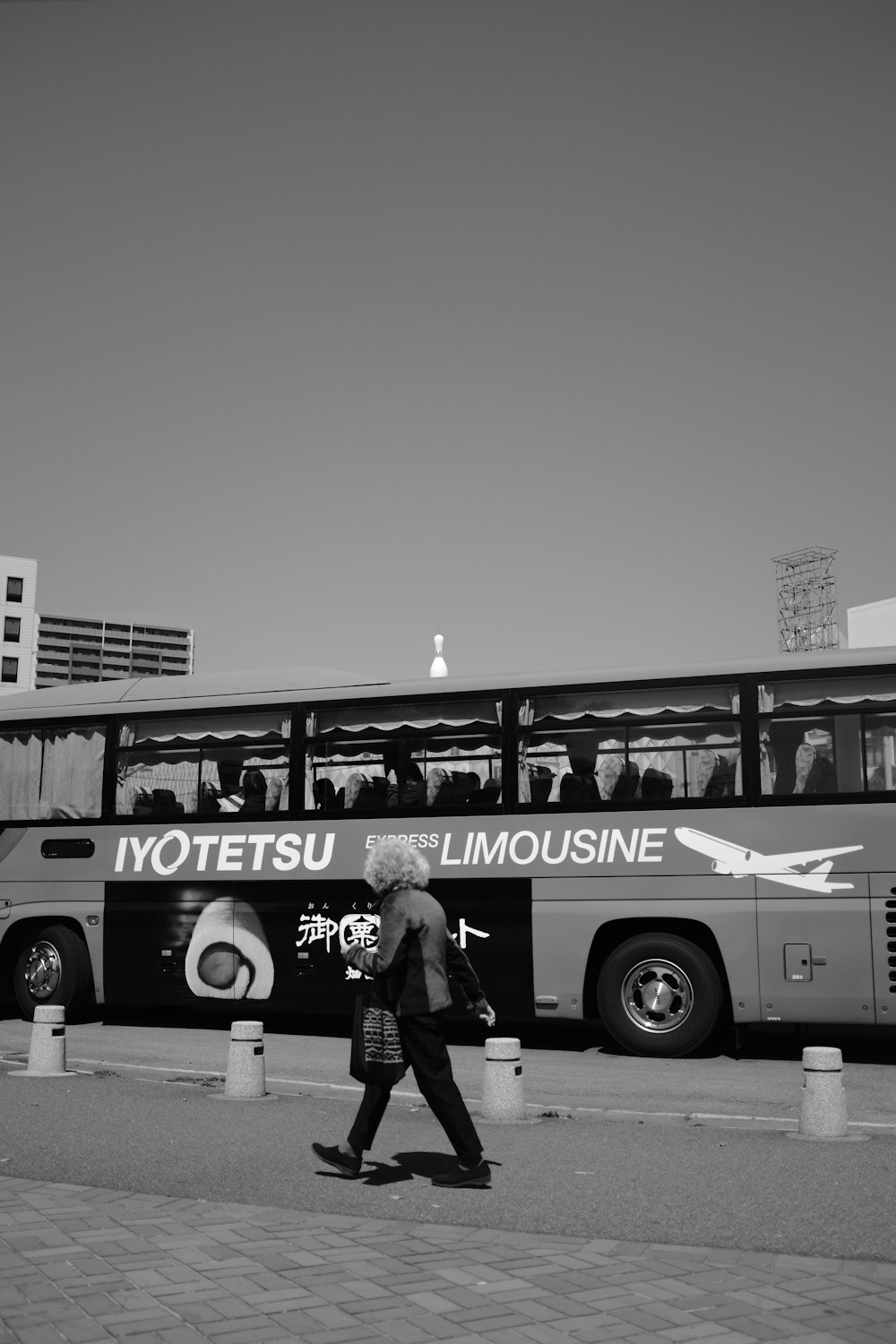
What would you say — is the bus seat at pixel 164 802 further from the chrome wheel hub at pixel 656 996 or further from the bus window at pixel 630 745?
the chrome wheel hub at pixel 656 996

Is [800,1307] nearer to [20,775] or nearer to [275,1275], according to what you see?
[275,1275]

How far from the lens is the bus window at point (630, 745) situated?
1274 cm

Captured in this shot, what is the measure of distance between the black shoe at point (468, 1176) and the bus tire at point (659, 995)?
5938 millimetres

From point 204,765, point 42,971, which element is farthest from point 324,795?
point 42,971

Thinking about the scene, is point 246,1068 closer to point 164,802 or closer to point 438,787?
point 438,787

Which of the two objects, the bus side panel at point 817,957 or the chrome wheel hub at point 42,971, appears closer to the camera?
the bus side panel at point 817,957

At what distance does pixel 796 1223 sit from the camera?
6.20 metres

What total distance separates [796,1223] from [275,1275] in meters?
2.36

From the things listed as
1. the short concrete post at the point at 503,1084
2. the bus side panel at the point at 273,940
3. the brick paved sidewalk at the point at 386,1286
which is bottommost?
the brick paved sidewalk at the point at 386,1286

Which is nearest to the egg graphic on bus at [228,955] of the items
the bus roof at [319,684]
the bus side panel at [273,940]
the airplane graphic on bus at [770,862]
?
the bus side panel at [273,940]

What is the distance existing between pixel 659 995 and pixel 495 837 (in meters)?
2.10

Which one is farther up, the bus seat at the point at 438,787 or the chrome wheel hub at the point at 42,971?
the bus seat at the point at 438,787

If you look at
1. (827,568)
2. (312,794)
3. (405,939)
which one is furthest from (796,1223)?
(827,568)

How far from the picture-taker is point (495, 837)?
13344 millimetres
